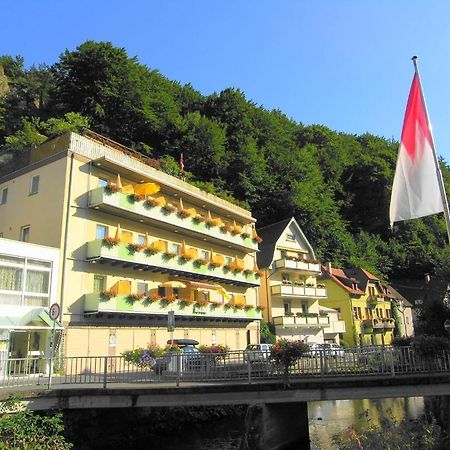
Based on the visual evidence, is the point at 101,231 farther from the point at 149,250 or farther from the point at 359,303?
the point at 359,303

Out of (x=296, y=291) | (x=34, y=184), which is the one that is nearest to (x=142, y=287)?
(x=34, y=184)

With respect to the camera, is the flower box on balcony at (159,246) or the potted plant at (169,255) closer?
the flower box on balcony at (159,246)

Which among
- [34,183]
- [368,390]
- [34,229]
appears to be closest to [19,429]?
[368,390]

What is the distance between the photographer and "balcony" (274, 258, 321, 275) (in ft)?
168

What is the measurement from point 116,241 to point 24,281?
6179 millimetres

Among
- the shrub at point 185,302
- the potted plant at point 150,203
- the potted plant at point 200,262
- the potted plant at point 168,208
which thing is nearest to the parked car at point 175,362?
the shrub at point 185,302

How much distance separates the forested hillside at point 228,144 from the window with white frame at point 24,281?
18624 millimetres

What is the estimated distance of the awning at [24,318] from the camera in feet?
78.0

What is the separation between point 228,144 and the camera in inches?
2477

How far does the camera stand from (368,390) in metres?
14.8

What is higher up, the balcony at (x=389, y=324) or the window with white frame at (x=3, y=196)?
the window with white frame at (x=3, y=196)

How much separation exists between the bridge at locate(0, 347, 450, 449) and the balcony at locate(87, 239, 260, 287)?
13.2 m

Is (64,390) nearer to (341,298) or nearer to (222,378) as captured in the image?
(222,378)

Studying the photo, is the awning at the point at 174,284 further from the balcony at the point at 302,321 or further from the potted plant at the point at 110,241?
the balcony at the point at 302,321
